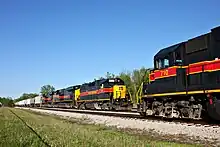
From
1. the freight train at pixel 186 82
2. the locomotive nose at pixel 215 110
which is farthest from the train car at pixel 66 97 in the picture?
the locomotive nose at pixel 215 110

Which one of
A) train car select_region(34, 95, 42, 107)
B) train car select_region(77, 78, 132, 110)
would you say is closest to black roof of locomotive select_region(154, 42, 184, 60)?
train car select_region(77, 78, 132, 110)

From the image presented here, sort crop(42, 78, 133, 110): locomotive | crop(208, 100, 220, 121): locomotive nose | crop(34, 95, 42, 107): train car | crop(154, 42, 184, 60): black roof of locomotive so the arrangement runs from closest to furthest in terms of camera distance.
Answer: crop(208, 100, 220, 121): locomotive nose < crop(154, 42, 184, 60): black roof of locomotive < crop(42, 78, 133, 110): locomotive < crop(34, 95, 42, 107): train car

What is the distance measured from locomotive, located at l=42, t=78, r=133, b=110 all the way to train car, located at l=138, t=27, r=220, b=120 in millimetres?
10607

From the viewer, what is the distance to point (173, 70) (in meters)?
15.4

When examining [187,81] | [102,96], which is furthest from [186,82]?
[102,96]

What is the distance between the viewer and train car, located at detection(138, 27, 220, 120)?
12.9 metres

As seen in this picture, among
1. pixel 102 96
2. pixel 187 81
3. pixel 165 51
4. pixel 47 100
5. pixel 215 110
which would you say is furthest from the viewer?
pixel 47 100

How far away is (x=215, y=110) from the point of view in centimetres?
1225

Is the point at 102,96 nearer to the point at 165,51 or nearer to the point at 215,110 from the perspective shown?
the point at 165,51

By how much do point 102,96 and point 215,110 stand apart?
66.7 ft

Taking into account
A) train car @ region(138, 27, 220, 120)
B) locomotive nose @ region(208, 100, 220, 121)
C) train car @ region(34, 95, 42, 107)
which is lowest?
train car @ region(34, 95, 42, 107)

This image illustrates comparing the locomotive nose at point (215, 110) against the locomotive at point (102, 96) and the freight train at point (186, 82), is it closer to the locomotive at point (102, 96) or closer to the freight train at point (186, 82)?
the freight train at point (186, 82)

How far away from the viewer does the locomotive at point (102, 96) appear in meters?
29.3

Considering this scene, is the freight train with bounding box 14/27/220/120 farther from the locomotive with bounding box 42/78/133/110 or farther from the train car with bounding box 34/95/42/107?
the train car with bounding box 34/95/42/107
